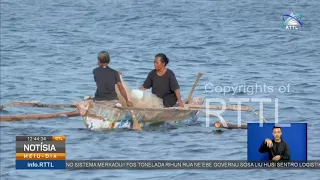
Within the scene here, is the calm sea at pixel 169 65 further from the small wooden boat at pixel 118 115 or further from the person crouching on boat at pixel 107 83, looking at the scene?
the person crouching on boat at pixel 107 83

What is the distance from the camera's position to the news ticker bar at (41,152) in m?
14.0

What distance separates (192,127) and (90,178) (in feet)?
14.5

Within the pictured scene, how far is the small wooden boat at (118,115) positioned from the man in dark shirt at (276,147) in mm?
4437

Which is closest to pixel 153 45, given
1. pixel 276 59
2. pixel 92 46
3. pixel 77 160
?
pixel 92 46

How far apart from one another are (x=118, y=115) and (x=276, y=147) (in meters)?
4.88

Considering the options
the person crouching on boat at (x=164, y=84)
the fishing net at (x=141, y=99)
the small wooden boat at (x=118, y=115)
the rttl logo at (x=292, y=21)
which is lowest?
the small wooden boat at (x=118, y=115)

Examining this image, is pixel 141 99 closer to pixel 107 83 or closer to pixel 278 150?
pixel 107 83

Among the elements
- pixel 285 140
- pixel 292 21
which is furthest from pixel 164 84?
pixel 292 21

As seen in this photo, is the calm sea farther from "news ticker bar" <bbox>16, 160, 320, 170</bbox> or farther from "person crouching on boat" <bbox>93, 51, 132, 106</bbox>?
"person crouching on boat" <bbox>93, 51, 132, 106</bbox>

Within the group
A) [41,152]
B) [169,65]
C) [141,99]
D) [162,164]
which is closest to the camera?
[41,152]

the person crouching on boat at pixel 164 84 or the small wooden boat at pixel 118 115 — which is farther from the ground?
the person crouching on boat at pixel 164 84

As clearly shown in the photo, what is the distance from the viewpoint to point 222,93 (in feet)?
76.0

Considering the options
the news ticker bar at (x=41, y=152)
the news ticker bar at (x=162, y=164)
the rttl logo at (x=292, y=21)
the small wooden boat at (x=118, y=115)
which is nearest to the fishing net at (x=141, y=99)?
the small wooden boat at (x=118, y=115)

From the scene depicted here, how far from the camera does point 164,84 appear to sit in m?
18.0
